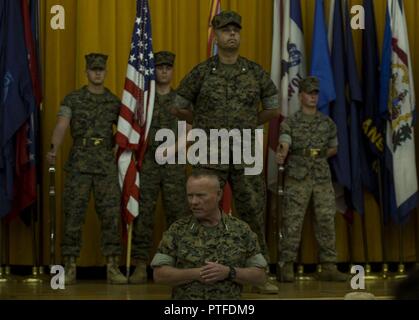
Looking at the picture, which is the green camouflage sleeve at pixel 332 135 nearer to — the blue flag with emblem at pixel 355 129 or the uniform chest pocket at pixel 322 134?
the uniform chest pocket at pixel 322 134

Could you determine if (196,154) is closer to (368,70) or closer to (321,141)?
(321,141)

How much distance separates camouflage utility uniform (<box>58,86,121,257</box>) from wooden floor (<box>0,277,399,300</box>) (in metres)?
0.43

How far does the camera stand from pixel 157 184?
26.7 feet

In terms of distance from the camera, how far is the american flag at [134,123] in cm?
791

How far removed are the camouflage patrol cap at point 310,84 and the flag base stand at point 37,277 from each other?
2.86 m

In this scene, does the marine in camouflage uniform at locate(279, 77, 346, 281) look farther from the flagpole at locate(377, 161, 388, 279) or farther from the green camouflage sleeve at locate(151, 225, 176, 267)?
the green camouflage sleeve at locate(151, 225, 176, 267)

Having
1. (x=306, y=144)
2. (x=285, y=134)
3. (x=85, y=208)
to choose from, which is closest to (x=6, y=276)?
(x=85, y=208)

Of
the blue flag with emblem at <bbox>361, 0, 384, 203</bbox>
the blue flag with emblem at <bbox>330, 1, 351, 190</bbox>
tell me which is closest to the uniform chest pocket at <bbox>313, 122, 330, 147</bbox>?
the blue flag with emblem at <bbox>330, 1, 351, 190</bbox>

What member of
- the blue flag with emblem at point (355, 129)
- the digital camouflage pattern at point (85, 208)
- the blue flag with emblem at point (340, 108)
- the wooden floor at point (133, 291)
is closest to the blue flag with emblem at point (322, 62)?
the blue flag with emblem at point (340, 108)

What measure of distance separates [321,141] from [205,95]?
1923mm

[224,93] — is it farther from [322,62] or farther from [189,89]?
[322,62]

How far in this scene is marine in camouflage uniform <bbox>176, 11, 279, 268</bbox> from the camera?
6.55 m

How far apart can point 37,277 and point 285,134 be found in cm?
257
